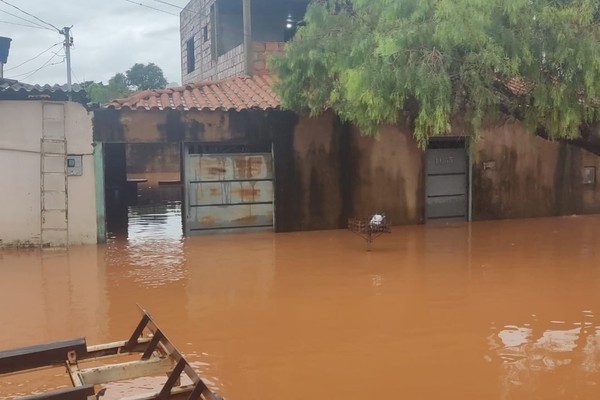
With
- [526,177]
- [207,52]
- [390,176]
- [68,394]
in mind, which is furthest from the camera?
[207,52]

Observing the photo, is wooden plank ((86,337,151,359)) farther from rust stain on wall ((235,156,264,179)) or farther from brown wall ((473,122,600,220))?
brown wall ((473,122,600,220))

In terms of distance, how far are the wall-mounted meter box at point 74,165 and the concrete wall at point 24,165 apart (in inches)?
3.2

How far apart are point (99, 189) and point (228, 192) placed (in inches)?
Result: 104

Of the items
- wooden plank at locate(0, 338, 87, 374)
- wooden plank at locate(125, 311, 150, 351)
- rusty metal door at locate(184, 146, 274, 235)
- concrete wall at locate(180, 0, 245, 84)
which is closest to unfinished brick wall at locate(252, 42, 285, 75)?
concrete wall at locate(180, 0, 245, 84)

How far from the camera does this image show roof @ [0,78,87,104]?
11.1m

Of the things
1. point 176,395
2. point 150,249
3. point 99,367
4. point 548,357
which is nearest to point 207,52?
point 150,249

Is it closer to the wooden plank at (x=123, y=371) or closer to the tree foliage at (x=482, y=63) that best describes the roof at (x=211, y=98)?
the tree foliage at (x=482, y=63)

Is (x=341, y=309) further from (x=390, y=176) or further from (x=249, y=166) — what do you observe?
(x=390, y=176)

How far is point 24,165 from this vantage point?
11453mm

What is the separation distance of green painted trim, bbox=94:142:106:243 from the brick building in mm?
5213

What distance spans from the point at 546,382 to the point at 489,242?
7112 mm

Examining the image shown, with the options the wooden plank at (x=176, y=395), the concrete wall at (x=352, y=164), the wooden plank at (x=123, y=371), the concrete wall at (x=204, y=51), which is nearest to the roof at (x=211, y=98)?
the concrete wall at (x=352, y=164)

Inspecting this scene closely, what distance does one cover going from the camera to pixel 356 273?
9016 millimetres

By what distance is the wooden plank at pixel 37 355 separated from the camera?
12.1 feet
